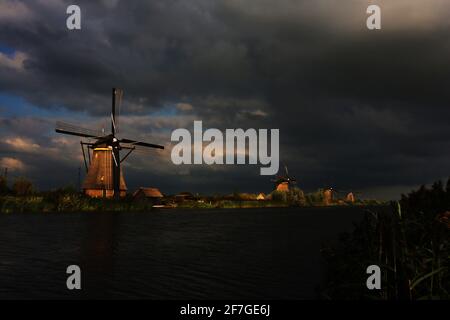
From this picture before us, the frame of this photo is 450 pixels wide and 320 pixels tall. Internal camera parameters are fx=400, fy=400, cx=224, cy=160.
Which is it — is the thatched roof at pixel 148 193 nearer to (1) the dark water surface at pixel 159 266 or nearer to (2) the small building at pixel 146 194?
(2) the small building at pixel 146 194

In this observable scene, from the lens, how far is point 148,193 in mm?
98250

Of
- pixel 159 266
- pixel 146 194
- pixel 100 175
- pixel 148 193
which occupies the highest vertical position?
pixel 100 175

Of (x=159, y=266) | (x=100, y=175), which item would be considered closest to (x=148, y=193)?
(x=100, y=175)

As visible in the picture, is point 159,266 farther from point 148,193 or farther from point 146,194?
point 148,193

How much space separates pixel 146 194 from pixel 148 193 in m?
0.95

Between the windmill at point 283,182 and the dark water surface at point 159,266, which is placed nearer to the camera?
the dark water surface at point 159,266

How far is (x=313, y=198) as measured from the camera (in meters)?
182

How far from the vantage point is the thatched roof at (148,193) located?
96356mm

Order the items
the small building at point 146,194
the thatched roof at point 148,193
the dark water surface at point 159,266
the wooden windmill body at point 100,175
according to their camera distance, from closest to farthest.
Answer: the dark water surface at point 159,266
the wooden windmill body at point 100,175
the small building at point 146,194
the thatched roof at point 148,193

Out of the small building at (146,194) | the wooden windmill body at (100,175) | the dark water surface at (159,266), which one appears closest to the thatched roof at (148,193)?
the small building at (146,194)
